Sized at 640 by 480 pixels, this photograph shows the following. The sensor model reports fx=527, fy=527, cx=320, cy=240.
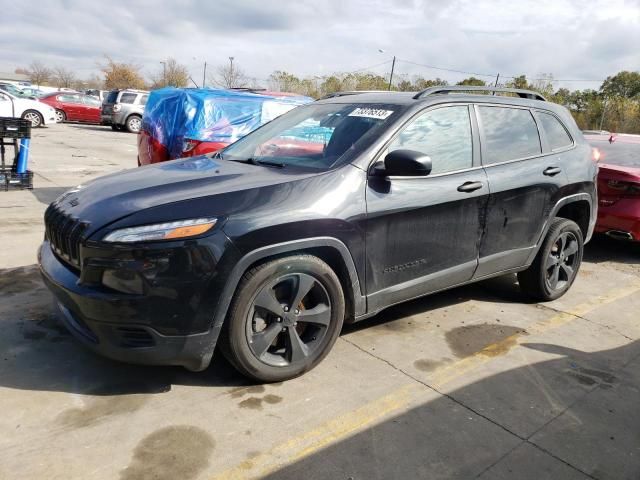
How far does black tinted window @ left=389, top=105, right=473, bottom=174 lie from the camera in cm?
356

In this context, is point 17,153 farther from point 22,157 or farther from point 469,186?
point 469,186

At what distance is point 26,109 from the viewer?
19531mm

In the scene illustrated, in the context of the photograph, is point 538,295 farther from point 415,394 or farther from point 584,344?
point 415,394

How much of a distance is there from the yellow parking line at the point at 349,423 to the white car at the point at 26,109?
18.7m

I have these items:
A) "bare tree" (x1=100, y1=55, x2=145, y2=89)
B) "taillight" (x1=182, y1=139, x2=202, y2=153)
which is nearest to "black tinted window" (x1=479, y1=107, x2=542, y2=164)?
"taillight" (x1=182, y1=139, x2=202, y2=153)

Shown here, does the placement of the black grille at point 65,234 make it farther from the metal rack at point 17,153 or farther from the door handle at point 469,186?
the metal rack at point 17,153

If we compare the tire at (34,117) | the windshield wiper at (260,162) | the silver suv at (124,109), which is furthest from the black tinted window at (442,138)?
the silver suv at (124,109)

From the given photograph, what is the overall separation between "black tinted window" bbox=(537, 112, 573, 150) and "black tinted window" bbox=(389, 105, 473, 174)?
1056 millimetres

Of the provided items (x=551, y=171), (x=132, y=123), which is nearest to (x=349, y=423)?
(x=551, y=171)

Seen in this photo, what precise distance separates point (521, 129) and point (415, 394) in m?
2.45

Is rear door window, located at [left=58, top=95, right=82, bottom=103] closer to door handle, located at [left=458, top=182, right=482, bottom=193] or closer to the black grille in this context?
the black grille

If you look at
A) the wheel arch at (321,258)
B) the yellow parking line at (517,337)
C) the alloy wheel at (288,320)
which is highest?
the wheel arch at (321,258)

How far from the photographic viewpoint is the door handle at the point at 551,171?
4369mm

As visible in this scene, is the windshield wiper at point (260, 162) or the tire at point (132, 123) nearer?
the windshield wiper at point (260, 162)
